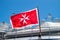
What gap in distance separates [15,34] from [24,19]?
6.23ft

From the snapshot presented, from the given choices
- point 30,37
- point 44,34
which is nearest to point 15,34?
point 30,37

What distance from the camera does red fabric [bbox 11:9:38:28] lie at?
675 centimetres

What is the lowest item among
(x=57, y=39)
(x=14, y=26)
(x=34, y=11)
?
(x=57, y=39)

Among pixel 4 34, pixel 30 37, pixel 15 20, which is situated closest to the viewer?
pixel 15 20

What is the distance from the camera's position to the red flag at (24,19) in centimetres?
675

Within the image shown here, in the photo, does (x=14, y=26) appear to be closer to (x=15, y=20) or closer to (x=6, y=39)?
(x=15, y=20)

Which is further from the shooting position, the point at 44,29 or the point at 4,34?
the point at 44,29

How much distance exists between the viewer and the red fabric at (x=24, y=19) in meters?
6.75

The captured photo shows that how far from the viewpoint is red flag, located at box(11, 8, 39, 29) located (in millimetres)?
6753

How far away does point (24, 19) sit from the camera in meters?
6.82

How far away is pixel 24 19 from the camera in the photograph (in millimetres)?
6824

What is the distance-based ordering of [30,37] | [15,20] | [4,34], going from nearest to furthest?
[15,20] → [4,34] → [30,37]

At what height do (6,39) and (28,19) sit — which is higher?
(28,19)

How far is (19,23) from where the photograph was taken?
6797 mm
